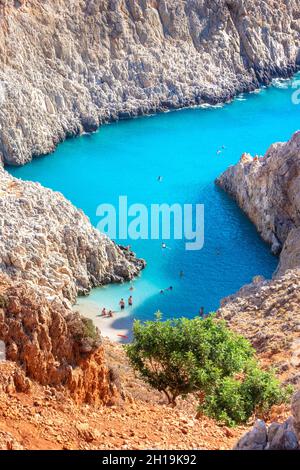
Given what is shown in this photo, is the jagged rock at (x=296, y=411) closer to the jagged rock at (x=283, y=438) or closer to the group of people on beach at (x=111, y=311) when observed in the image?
the jagged rock at (x=283, y=438)

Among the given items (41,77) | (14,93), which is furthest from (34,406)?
(41,77)

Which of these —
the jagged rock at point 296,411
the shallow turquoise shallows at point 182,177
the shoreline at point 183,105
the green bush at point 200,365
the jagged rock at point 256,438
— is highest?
the jagged rock at point 296,411

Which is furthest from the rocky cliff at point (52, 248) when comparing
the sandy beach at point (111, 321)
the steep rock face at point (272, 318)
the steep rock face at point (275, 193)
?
the steep rock face at point (275, 193)

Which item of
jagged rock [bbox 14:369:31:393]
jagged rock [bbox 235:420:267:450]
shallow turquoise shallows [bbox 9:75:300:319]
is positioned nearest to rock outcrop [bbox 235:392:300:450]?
jagged rock [bbox 235:420:267:450]

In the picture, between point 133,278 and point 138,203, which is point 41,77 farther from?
point 133,278

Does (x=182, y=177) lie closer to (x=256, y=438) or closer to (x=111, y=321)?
(x=111, y=321)

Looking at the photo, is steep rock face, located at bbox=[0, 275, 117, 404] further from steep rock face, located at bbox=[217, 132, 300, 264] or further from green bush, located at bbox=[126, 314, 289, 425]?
steep rock face, located at bbox=[217, 132, 300, 264]

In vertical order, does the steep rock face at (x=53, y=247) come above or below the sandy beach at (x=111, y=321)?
above
